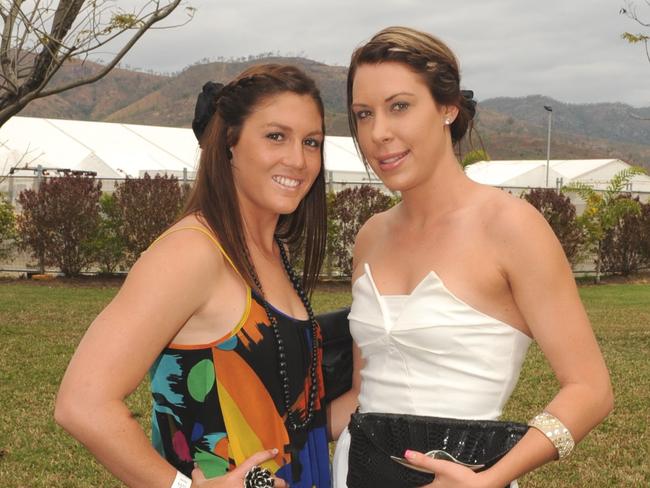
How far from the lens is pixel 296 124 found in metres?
2.36

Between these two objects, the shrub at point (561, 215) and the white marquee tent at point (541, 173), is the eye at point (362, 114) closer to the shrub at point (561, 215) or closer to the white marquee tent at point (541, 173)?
the shrub at point (561, 215)

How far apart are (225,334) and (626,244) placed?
61.9 ft

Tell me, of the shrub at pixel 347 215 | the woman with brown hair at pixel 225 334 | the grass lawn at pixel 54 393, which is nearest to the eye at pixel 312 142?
the woman with brown hair at pixel 225 334

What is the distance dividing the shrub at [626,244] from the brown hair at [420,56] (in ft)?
57.8

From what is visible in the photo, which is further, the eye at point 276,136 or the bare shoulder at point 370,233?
the bare shoulder at point 370,233

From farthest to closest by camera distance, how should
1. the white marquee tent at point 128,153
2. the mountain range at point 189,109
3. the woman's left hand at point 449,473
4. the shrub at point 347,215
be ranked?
the mountain range at point 189,109
the white marquee tent at point 128,153
the shrub at point 347,215
the woman's left hand at point 449,473

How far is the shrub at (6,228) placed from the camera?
16094 millimetres

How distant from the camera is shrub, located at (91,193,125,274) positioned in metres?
16.2

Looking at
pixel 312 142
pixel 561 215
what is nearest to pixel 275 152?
pixel 312 142

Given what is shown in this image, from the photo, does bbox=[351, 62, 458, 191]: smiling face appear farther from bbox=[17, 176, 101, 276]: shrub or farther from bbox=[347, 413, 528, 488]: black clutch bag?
bbox=[17, 176, 101, 276]: shrub

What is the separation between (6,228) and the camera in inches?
640

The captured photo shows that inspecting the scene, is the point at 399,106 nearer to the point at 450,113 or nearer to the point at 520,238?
the point at 450,113

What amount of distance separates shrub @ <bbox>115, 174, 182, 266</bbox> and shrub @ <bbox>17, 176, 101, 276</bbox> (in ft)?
1.83

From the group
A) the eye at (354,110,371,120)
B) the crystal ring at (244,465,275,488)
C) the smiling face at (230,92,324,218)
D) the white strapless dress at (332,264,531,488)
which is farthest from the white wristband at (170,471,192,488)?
the eye at (354,110,371,120)
